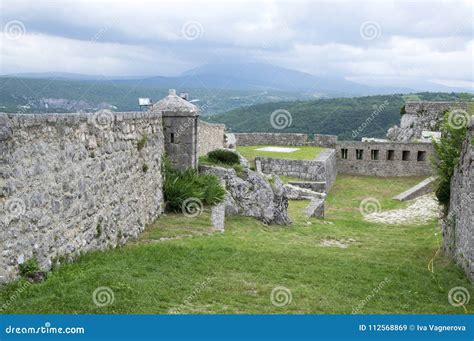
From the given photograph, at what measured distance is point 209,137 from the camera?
824 inches

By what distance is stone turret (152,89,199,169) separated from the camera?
12344 mm

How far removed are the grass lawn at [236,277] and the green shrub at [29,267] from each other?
0.21m

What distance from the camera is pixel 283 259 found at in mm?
8898

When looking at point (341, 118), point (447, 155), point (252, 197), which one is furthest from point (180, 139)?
point (341, 118)

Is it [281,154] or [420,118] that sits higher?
[420,118]

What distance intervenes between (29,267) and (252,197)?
8674mm

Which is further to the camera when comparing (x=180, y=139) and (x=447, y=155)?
(x=180, y=139)

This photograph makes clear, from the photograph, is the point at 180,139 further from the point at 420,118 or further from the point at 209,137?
the point at 420,118

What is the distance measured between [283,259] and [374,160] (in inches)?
914

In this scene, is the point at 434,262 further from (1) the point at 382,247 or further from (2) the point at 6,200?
(2) the point at 6,200

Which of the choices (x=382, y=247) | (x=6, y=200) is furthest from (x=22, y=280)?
(x=382, y=247)

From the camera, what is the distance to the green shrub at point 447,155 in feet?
34.9

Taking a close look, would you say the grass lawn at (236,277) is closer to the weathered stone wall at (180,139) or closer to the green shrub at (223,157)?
the weathered stone wall at (180,139)

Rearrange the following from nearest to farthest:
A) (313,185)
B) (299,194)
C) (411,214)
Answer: (411,214) → (299,194) → (313,185)
